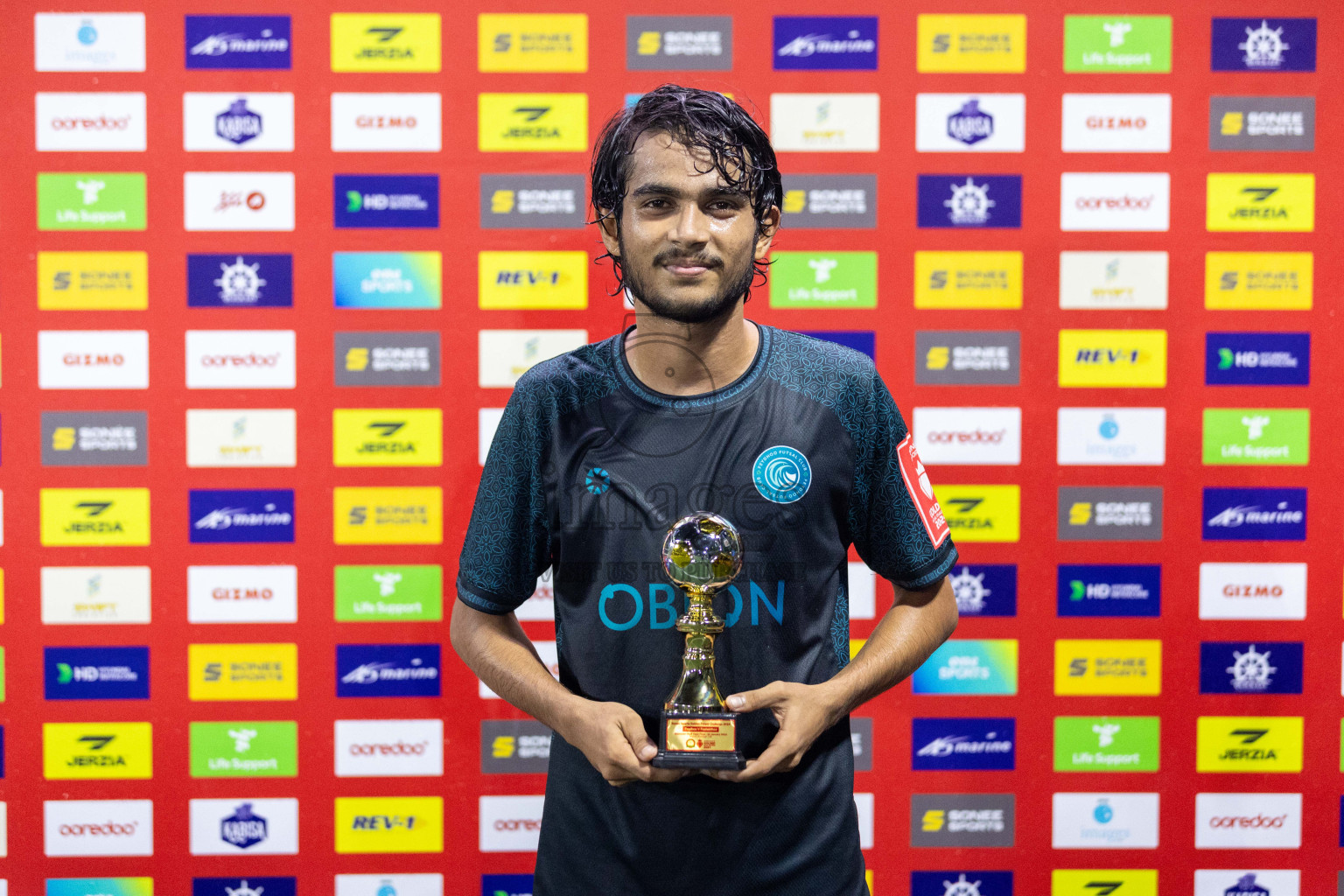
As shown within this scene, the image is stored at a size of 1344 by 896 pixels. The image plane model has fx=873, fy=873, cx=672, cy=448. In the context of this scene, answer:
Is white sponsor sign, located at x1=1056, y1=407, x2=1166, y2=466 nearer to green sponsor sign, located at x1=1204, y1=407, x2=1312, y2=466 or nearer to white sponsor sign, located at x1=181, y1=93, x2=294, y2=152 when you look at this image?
green sponsor sign, located at x1=1204, y1=407, x2=1312, y2=466

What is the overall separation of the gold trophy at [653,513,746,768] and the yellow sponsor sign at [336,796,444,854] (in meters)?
1.24

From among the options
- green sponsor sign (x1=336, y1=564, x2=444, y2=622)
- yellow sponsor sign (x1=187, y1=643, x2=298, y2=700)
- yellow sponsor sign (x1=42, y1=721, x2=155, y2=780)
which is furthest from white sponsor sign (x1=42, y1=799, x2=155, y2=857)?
green sponsor sign (x1=336, y1=564, x2=444, y2=622)

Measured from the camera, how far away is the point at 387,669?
78.2 inches

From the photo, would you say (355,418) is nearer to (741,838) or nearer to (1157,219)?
(741,838)

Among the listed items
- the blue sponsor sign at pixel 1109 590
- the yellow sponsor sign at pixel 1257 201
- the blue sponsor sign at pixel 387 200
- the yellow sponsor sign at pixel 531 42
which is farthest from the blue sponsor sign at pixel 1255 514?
the blue sponsor sign at pixel 387 200

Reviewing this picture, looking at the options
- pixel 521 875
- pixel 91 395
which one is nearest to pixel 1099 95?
pixel 521 875

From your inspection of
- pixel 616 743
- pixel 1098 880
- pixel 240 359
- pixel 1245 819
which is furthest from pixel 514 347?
pixel 1245 819

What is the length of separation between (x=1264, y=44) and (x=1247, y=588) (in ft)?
4.01

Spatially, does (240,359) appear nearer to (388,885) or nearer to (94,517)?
(94,517)

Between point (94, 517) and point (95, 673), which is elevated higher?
point (94, 517)

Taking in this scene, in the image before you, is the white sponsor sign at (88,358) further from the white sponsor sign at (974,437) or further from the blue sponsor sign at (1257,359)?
the blue sponsor sign at (1257,359)

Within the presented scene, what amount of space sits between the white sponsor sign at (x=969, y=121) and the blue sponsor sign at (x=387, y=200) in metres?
1.09

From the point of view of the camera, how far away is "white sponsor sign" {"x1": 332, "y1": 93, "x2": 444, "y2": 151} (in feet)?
6.28

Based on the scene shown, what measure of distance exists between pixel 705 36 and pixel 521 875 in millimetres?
1940
